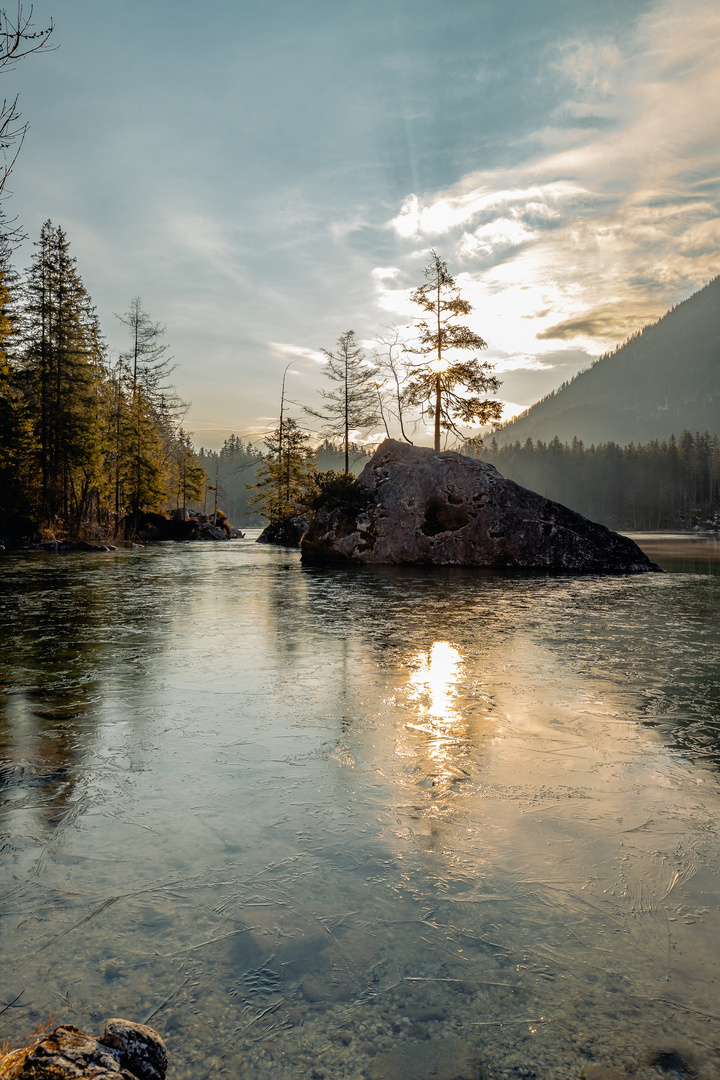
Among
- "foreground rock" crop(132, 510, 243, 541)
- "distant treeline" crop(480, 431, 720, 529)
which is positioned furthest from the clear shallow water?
"distant treeline" crop(480, 431, 720, 529)

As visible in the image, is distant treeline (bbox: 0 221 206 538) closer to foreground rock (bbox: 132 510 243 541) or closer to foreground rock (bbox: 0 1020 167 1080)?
foreground rock (bbox: 132 510 243 541)

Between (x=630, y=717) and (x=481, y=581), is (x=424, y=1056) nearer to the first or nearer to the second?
(x=630, y=717)

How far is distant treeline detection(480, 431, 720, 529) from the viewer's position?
96312 millimetres

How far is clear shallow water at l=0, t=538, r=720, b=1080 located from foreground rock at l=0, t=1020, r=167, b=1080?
0.13m

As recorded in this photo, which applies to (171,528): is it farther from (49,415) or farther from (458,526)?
(458,526)

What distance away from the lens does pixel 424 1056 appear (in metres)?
1.53

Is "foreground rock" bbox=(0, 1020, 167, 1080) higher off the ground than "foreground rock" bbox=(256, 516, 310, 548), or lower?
lower

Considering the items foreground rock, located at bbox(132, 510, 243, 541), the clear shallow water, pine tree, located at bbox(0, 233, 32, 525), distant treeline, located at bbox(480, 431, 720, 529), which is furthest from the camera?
distant treeline, located at bbox(480, 431, 720, 529)

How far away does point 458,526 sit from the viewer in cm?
1742

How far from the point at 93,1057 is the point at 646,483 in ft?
377

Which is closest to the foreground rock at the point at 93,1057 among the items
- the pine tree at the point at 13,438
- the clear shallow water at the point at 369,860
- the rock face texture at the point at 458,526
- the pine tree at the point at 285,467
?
the clear shallow water at the point at 369,860

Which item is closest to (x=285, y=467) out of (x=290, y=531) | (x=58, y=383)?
(x=290, y=531)

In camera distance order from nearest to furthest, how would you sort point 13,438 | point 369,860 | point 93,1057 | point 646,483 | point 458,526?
point 93,1057
point 369,860
point 458,526
point 13,438
point 646,483

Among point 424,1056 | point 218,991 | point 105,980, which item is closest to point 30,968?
point 105,980
